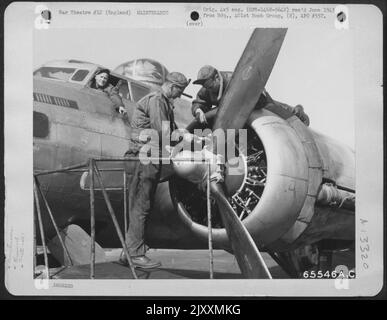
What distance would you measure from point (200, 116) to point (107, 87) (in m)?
0.52

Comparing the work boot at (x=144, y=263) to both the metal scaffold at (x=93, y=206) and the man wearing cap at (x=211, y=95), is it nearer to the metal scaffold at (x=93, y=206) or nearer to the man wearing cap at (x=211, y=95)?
the metal scaffold at (x=93, y=206)

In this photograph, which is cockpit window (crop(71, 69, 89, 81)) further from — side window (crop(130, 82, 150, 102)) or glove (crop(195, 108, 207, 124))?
glove (crop(195, 108, 207, 124))

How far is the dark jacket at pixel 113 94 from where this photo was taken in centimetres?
360

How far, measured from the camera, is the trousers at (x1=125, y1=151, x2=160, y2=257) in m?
3.52

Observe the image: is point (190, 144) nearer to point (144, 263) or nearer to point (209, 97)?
point (209, 97)

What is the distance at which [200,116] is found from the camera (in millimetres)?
3543

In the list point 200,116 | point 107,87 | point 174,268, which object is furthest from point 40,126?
point 174,268

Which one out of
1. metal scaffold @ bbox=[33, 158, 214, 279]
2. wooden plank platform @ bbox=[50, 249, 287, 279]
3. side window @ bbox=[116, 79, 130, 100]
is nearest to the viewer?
metal scaffold @ bbox=[33, 158, 214, 279]

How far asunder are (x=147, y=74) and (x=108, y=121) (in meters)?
0.32

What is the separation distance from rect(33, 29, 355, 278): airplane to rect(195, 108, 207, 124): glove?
0.10 ft

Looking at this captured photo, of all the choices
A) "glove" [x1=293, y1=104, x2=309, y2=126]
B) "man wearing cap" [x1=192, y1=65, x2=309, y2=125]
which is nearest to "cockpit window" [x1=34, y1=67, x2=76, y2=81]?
"man wearing cap" [x1=192, y1=65, x2=309, y2=125]

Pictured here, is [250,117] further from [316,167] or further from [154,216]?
[154,216]

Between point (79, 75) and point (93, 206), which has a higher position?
point (79, 75)
